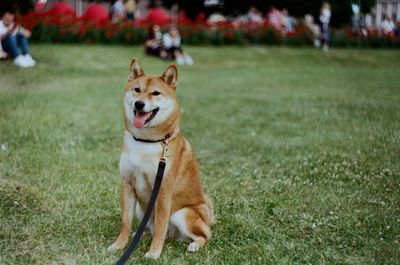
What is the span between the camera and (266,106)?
39.5 ft

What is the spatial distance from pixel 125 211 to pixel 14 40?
10711mm

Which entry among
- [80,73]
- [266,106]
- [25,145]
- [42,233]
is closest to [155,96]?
[42,233]

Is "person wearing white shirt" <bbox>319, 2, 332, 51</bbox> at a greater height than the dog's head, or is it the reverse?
the dog's head

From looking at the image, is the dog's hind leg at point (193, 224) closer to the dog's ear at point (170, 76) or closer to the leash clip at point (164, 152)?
the leash clip at point (164, 152)

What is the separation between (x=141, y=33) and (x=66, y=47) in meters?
3.46

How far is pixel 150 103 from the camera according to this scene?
4.36m

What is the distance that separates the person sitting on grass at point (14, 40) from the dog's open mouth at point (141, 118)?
10.4m

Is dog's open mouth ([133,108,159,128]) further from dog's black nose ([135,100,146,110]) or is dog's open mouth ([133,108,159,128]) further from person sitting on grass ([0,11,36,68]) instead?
person sitting on grass ([0,11,36,68])

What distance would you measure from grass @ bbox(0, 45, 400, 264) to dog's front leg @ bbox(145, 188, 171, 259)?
0.32 ft

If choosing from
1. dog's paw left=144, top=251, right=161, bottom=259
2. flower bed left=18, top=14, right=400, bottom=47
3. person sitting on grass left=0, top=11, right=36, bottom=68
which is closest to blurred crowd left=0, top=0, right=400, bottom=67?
person sitting on grass left=0, top=11, right=36, bottom=68

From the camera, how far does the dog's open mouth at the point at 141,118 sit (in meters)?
4.34

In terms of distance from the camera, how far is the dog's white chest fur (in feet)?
14.2

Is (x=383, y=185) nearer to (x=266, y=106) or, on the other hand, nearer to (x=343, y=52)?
(x=266, y=106)

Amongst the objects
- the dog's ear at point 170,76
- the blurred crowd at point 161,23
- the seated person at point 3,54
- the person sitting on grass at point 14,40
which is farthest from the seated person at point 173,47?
the dog's ear at point 170,76
